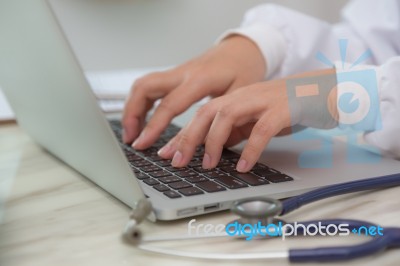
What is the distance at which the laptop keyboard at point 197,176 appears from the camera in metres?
0.44

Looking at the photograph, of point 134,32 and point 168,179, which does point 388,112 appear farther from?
point 134,32

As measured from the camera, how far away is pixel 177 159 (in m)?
0.52

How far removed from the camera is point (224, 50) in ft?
2.53

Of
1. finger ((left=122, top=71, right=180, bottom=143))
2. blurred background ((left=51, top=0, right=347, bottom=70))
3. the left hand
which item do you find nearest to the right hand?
finger ((left=122, top=71, right=180, bottom=143))

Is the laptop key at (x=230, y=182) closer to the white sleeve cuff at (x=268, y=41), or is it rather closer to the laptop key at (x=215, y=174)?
the laptop key at (x=215, y=174)

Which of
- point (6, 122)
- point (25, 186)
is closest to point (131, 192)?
point (25, 186)

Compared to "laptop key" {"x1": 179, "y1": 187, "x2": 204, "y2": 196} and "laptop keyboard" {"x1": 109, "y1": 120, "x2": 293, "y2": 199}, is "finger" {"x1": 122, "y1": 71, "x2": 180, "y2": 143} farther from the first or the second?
"laptop key" {"x1": 179, "y1": 187, "x2": 204, "y2": 196}

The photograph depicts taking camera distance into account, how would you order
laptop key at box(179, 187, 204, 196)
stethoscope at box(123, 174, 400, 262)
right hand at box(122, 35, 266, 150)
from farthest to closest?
1. right hand at box(122, 35, 266, 150)
2. laptop key at box(179, 187, 204, 196)
3. stethoscope at box(123, 174, 400, 262)

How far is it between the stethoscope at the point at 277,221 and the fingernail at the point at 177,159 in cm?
14

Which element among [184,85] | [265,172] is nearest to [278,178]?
[265,172]

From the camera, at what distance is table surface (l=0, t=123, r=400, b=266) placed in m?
0.35

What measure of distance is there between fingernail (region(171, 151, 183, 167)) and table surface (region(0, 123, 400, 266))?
7cm

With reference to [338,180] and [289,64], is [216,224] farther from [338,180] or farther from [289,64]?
[289,64]

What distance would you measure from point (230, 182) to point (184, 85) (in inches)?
9.9
